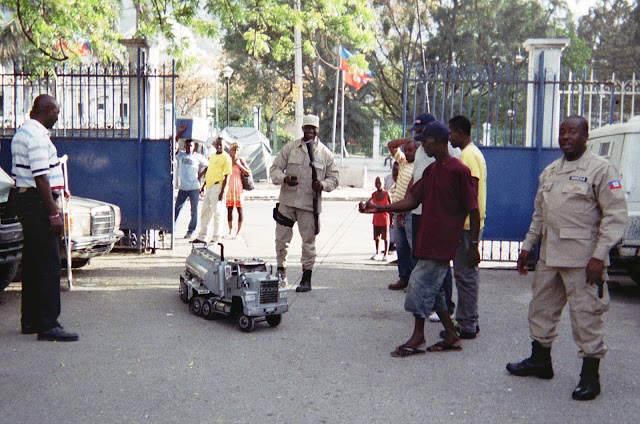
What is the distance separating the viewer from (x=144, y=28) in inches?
478

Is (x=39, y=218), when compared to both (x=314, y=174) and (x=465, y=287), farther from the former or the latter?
(x=465, y=287)

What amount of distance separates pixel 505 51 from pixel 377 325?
42865 millimetres

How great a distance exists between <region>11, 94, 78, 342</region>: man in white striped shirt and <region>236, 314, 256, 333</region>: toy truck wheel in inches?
53.5

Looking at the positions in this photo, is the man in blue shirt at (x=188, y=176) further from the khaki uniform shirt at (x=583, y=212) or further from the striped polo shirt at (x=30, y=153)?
the khaki uniform shirt at (x=583, y=212)

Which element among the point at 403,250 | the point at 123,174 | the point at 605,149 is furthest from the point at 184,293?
the point at 605,149

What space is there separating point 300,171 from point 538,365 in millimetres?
3918

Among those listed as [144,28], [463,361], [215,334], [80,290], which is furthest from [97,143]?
[463,361]

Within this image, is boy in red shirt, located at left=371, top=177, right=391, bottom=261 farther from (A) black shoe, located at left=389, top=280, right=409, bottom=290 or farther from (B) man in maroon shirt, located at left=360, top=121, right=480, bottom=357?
(B) man in maroon shirt, located at left=360, top=121, right=480, bottom=357

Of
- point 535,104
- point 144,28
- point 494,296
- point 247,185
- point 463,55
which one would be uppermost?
point 463,55

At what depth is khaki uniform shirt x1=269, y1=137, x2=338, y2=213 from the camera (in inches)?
335

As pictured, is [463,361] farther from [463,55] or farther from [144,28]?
[463,55]

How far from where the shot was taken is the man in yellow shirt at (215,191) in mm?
12273

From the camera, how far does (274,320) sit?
22.6ft

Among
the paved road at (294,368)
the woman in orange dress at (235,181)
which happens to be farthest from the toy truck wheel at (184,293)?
the woman in orange dress at (235,181)
